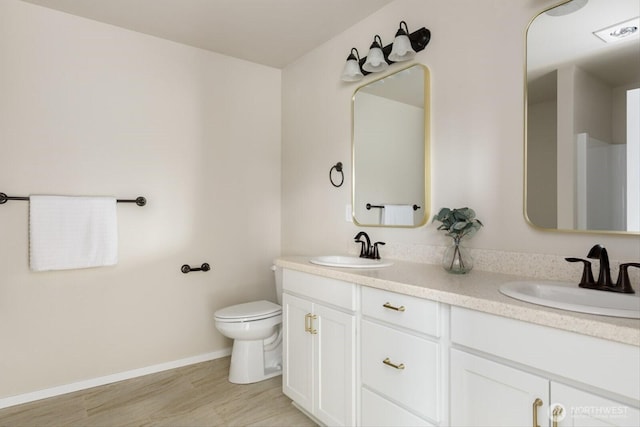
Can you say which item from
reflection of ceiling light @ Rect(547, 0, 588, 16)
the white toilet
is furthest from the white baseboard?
reflection of ceiling light @ Rect(547, 0, 588, 16)

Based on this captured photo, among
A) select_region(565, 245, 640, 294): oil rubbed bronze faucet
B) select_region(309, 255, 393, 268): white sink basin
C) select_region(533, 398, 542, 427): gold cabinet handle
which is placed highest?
select_region(565, 245, 640, 294): oil rubbed bronze faucet

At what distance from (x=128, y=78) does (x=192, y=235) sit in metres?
1.22

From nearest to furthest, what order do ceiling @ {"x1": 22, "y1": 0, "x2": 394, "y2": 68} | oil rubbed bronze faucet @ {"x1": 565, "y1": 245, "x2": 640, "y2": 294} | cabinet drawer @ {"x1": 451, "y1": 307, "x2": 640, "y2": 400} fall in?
1. cabinet drawer @ {"x1": 451, "y1": 307, "x2": 640, "y2": 400}
2. oil rubbed bronze faucet @ {"x1": 565, "y1": 245, "x2": 640, "y2": 294}
3. ceiling @ {"x1": 22, "y1": 0, "x2": 394, "y2": 68}

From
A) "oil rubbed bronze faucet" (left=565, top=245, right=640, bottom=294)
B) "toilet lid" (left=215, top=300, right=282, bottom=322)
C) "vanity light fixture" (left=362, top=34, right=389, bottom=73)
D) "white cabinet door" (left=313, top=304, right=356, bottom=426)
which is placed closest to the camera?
"oil rubbed bronze faucet" (left=565, top=245, right=640, bottom=294)

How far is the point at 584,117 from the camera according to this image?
1408mm

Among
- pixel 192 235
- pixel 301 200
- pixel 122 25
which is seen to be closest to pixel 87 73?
pixel 122 25

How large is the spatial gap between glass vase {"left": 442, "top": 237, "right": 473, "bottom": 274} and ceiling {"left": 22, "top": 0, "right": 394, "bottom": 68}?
5.09ft

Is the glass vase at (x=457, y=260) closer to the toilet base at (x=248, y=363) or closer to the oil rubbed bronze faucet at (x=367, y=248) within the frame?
the oil rubbed bronze faucet at (x=367, y=248)

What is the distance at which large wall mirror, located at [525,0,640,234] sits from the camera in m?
1.30

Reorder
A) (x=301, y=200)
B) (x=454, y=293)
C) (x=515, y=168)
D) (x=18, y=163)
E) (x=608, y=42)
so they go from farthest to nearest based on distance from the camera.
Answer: (x=301, y=200) → (x=18, y=163) → (x=515, y=168) → (x=608, y=42) → (x=454, y=293)

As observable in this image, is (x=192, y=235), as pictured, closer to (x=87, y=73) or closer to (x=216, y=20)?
(x=87, y=73)

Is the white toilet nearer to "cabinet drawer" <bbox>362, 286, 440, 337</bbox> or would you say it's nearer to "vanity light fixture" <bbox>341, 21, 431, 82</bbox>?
"cabinet drawer" <bbox>362, 286, 440, 337</bbox>

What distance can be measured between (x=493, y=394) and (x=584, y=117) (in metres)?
1.08

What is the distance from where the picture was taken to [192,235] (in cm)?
286
